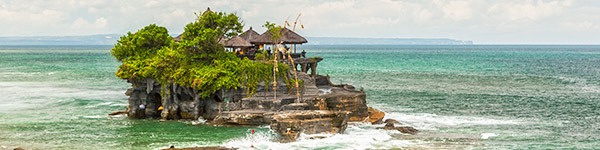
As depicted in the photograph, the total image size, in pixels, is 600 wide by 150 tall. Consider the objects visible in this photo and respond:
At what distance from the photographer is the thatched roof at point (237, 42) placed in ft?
173

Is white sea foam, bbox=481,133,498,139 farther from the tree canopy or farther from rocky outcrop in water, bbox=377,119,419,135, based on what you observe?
the tree canopy

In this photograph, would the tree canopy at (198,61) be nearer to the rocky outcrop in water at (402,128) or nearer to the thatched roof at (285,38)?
the thatched roof at (285,38)

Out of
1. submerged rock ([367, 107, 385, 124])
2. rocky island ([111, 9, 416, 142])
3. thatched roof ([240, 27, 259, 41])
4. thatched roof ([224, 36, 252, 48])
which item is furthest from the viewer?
thatched roof ([240, 27, 259, 41])

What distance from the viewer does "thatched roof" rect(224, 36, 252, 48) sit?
173ft

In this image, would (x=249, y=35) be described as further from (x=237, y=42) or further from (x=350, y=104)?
(x=350, y=104)

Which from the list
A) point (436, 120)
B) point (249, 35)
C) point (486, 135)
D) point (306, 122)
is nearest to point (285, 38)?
point (249, 35)

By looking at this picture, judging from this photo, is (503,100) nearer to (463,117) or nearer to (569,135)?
(463,117)

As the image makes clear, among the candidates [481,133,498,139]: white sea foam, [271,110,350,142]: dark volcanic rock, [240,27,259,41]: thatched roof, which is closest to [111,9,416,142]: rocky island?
[240,27,259,41]: thatched roof

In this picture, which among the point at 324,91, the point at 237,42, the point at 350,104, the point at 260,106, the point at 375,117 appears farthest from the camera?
the point at 324,91

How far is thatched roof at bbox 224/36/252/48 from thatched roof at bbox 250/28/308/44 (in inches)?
57.5

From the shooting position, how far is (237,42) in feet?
174

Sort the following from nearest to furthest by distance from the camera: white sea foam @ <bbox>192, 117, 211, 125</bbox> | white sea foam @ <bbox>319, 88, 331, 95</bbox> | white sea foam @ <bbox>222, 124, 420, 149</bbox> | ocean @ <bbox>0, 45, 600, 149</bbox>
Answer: white sea foam @ <bbox>222, 124, 420, 149</bbox>, ocean @ <bbox>0, 45, 600, 149</bbox>, white sea foam @ <bbox>192, 117, 211, 125</bbox>, white sea foam @ <bbox>319, 88, 331, 95</bbox>

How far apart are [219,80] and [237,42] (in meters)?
5.88

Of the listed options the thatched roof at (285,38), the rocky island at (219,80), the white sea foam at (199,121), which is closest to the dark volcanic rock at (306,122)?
the rocky island at (219,80)
